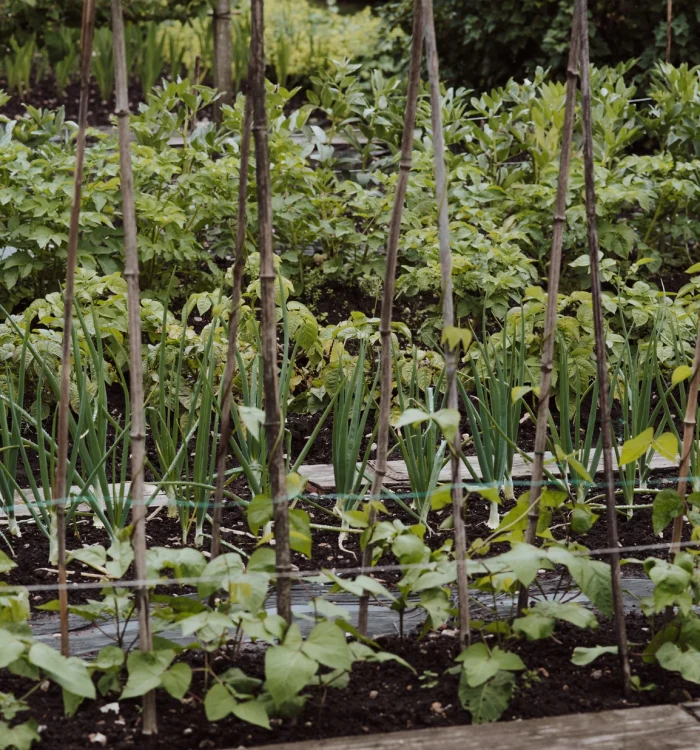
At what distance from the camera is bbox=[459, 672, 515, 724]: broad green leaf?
166 centimetres

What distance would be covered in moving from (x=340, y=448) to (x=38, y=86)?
5.94 metres

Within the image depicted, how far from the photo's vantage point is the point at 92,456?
7.55 feet

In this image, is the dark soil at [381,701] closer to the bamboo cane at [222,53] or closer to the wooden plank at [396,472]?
the wooden plank at [396,472]

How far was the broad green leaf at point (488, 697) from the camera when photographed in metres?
1.66

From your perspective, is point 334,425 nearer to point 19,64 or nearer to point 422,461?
point 422,461

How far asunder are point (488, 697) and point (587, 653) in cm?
23

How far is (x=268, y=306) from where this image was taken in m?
1.70

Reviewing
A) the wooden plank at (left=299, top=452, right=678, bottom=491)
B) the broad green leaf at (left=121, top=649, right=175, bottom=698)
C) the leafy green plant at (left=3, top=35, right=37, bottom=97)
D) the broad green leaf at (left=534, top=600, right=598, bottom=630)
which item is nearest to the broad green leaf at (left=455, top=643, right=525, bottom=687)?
the broad green leaf at (left=534, top=600, right=598, bottom=630)

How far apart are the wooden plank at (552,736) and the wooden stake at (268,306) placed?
24cm

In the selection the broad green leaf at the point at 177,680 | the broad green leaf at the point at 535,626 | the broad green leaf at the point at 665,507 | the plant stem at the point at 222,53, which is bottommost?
the broad green leaf at the point at 177,680

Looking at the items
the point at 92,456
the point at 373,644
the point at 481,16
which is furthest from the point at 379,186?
the point at 373,644

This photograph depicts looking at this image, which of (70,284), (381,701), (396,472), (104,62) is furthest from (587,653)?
(104,62)

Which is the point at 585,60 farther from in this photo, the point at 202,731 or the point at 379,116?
the point at 379,116

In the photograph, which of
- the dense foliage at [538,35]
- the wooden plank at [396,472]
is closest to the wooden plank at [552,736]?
the wooden plank at [396,472]
